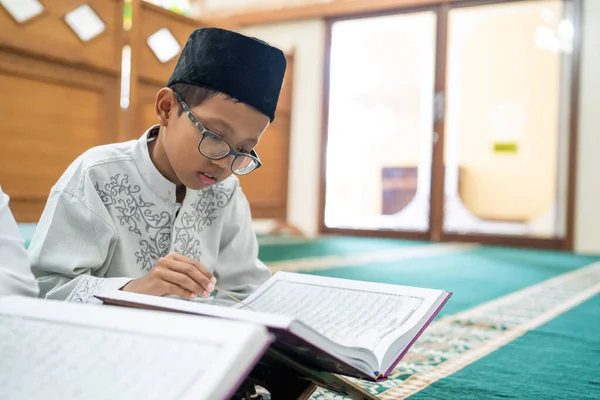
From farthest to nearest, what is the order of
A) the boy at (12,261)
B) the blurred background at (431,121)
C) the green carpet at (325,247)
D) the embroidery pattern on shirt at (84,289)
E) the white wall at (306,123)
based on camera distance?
the white wall at (306,123) → the blurred background at (431,121) → the green carpet at (325,247) → the embroidery pattern on shirt at (84,289) → the boy at (12,261)

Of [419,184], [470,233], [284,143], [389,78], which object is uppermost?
[389,78]

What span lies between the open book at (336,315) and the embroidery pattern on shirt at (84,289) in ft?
0.75

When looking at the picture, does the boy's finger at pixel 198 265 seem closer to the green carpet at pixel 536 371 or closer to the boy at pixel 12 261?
the boy at pixel 12 261

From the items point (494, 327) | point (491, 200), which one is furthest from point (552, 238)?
point (494, 327)

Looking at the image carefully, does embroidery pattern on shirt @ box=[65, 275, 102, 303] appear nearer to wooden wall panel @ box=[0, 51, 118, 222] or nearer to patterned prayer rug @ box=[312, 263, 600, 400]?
patterned prayer rug @ box=[312, 263, 600, 400]

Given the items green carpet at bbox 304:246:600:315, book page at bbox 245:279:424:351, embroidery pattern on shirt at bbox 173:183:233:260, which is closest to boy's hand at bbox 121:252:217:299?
book page at bbox 245:279:424:351

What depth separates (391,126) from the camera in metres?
5.91

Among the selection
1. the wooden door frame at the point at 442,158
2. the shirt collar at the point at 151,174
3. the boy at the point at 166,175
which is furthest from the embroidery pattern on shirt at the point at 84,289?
the wooden door frame at the point at 442,158

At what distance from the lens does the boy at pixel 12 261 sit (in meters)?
0.75

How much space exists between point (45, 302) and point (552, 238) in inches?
186

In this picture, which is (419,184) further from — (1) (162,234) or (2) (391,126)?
(1) (162,234)

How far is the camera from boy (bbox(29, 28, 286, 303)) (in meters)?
1.02

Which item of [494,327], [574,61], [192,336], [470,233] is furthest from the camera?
[470,233]

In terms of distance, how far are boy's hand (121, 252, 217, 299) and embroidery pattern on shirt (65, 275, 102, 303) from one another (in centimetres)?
14
